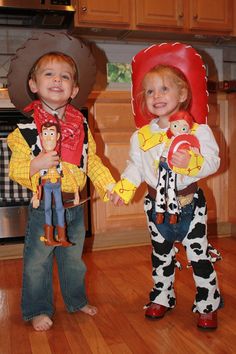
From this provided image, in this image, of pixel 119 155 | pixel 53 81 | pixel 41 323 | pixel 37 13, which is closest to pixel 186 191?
pixel 53 81

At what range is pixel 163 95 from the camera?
4.16ft

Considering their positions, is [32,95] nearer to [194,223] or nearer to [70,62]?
[70,62]

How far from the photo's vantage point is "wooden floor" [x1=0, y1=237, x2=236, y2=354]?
1225 mm

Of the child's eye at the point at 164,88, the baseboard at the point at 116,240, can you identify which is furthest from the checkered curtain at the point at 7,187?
the child's eye at the point at 164,88

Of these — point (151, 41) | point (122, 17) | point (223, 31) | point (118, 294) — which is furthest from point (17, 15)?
point (118, 294)

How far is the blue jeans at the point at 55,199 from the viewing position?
4.14 feet

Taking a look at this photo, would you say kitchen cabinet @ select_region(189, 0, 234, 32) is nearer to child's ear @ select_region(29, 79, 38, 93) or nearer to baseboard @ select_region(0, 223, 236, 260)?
baseboard @ select_region(0, 223, 236, 260)

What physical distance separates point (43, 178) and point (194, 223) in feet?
1.62

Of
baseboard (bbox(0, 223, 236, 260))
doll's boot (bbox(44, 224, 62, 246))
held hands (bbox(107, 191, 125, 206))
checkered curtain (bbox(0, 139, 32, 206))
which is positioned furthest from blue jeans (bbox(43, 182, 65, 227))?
baseboard (bbox(0, 223, 236, 260))

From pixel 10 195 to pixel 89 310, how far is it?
→ 36.6 inches

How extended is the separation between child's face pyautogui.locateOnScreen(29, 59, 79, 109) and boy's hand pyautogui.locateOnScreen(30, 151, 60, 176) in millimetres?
184

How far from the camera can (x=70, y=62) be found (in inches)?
52.2

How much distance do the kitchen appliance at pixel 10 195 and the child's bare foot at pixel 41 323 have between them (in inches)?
36.1

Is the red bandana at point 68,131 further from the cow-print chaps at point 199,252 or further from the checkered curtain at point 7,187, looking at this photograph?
the checkered curtain at point 7,187
